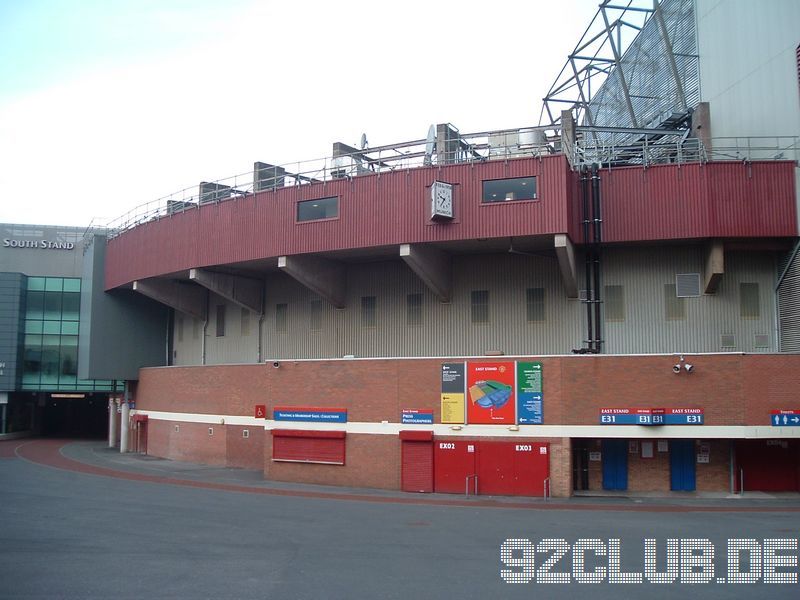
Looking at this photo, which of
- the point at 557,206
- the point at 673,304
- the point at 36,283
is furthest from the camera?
the point at 36,283

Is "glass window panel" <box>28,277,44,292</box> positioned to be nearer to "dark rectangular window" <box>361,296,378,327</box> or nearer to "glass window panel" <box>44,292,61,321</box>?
"glass window panel" <box>44,292,61,321</box>

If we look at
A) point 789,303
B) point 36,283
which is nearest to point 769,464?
point 789,303

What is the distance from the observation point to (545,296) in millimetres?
32344

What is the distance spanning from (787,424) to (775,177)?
405 inches

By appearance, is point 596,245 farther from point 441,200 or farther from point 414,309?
point 414,309

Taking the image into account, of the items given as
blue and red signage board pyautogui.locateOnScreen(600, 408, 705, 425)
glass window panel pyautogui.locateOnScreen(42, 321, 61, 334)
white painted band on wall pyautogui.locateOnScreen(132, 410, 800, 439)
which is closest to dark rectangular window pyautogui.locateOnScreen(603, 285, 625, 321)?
blue and red signage board pyautogui.locateOnScreen(600, 408, 705, 425)

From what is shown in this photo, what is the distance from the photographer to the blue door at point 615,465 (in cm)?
2792

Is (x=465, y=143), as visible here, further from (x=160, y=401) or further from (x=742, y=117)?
(x=160, y=401)

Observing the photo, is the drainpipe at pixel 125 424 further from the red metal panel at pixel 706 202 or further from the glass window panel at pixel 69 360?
the red metal panel at pixel 706 202

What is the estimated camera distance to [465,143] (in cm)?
3300

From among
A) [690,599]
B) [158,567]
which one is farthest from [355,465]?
[690,599]

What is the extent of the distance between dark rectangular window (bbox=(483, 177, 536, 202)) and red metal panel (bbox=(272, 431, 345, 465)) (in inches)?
469

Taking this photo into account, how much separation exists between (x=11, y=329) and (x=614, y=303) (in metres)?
46.4

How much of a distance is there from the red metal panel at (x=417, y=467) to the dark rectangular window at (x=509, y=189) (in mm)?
10332
